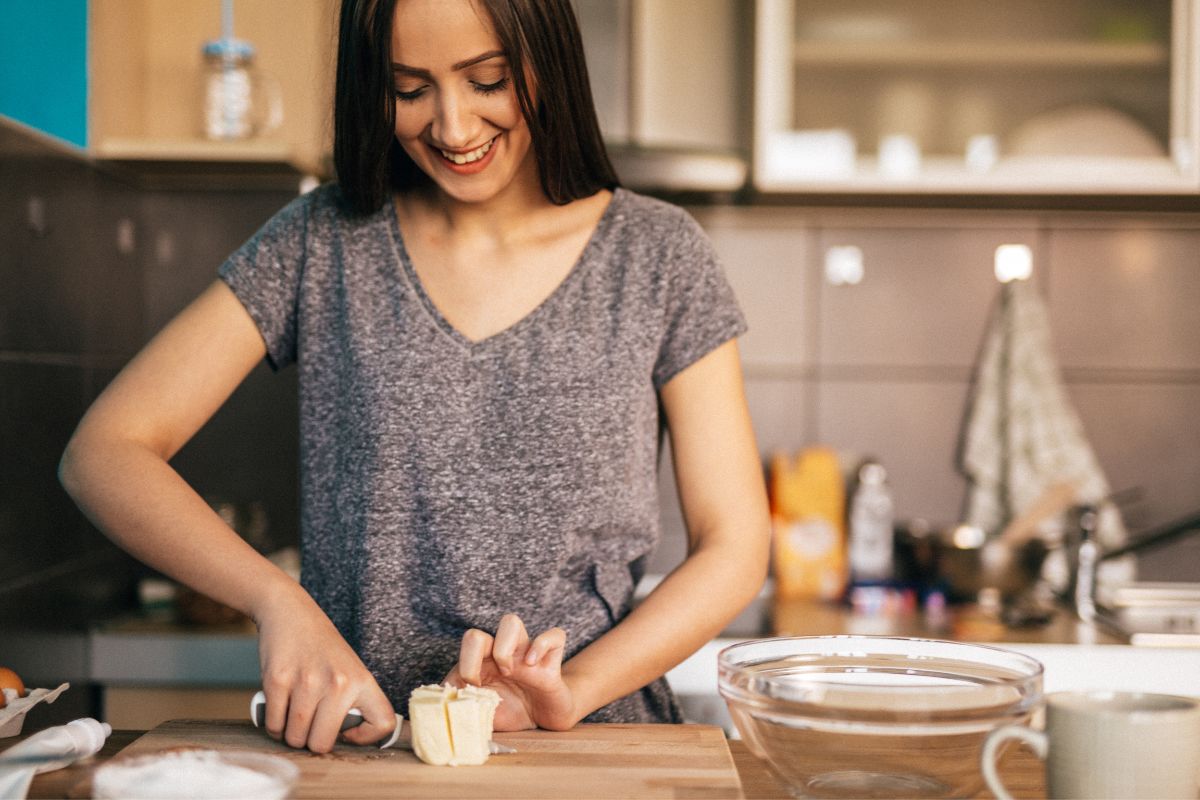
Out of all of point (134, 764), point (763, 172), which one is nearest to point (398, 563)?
point (134, 764)

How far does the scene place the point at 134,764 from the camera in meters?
0.63

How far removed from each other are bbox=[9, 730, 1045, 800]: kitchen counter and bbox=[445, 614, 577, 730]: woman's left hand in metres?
0.13

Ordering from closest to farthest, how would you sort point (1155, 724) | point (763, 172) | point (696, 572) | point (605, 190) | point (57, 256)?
point (1155, 724) < point (696, 572) < point (605, 190) < point (57, 256) < point (763, 172)

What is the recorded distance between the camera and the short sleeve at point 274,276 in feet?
3.41

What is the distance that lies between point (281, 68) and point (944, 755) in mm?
1812

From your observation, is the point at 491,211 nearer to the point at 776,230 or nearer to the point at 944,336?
the point at 776,230

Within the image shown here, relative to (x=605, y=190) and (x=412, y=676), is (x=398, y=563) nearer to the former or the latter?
(x=412, y=676)

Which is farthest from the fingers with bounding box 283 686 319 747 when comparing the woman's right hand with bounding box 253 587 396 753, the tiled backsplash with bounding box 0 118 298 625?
the tiled backsplash with bounding box 0 118 298 625

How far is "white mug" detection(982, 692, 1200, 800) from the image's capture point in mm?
574

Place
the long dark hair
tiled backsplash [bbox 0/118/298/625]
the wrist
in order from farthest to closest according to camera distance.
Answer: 1. tiled backsplash [bbox 0/118/298/625]
2. the long dark hair
3. the wrist

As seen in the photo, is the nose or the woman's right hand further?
the nose

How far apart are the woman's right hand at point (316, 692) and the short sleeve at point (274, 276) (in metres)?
0.34

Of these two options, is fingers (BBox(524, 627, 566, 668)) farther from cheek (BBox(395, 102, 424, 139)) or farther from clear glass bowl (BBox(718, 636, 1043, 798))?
cheek (BBox(395, 102, 424, 139))

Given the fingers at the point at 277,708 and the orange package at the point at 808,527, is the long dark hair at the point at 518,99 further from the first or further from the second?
the orange package at the point at 808,527
